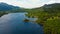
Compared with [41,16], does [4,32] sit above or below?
below

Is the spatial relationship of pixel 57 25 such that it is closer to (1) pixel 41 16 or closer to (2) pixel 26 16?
(1) pixel 41 16

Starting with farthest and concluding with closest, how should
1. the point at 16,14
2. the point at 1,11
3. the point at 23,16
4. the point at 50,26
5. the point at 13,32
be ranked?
1. the point at 16,14
2. the point at 23,16
3. the point at 1,11
4. the point at 13,32
5. the point at 50,26

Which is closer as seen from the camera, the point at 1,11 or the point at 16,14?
the point at 1,11

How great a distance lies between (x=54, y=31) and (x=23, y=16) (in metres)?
4.86

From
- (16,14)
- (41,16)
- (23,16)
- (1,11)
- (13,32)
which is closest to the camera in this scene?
(13,32)

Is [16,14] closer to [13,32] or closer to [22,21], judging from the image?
[22,21]

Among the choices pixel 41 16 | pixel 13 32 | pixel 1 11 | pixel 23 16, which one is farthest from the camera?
pixel 23 16

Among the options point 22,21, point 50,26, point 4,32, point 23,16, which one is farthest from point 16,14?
point 50,26

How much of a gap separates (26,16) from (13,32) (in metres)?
3.39

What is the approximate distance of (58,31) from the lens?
5895 millimetres

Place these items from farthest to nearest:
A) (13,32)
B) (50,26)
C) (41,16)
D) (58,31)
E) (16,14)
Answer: (16,14) < (41,16) < (13,32) < (50,26) < (58,31)

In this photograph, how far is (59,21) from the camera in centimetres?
648

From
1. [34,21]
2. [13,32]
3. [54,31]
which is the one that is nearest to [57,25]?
[54,31]

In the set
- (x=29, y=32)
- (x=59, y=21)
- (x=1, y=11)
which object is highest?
(x=1, y=11)
